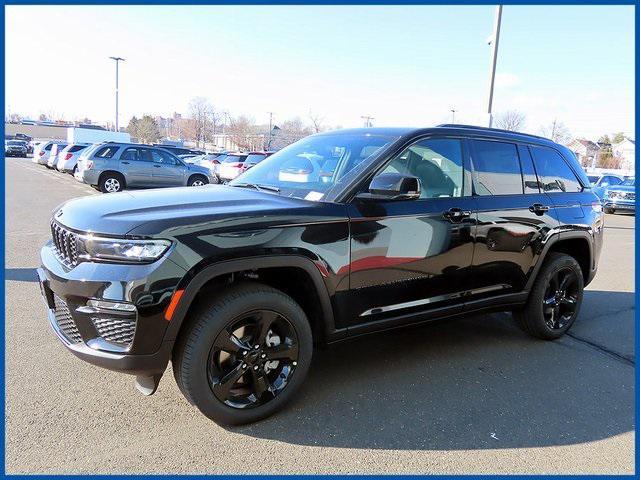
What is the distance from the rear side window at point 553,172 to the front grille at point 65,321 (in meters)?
4.02

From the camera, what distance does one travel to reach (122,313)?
256 centimetres

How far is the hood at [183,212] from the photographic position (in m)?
2.66

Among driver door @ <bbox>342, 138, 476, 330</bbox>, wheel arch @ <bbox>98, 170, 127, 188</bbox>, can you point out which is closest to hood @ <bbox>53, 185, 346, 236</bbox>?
driver door @ <bbox>342, 138, 476, 330</bbox>

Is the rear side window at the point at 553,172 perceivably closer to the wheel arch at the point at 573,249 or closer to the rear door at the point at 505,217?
the rear door at the point at 505,217

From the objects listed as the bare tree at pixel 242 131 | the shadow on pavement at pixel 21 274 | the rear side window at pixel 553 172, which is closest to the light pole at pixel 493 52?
the rear side window at pixel 553 172

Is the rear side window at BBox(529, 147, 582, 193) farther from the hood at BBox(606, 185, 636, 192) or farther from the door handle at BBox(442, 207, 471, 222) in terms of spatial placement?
the hood at BBox(606, 185, 636, 192)

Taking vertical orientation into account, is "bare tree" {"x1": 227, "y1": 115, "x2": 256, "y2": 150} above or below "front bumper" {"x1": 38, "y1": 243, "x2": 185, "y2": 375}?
above

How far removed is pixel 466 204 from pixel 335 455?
84.3 inches

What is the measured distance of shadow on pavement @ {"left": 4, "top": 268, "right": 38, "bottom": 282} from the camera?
A: 224 inches

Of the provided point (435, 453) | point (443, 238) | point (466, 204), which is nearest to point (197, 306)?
point (435, 453)

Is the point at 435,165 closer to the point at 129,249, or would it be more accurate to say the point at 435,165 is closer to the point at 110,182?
the point at 129,249

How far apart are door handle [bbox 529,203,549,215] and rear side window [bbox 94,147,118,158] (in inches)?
582

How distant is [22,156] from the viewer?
154 ft

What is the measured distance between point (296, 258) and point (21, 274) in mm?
4560
